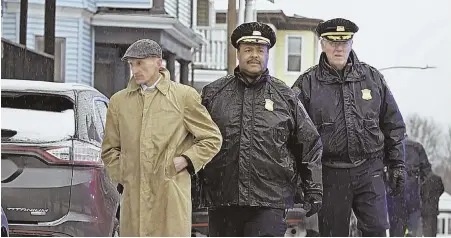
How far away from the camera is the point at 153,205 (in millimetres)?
4441

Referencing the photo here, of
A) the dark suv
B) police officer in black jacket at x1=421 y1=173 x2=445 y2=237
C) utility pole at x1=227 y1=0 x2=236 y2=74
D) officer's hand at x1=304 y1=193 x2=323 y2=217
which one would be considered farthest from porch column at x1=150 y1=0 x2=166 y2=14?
officer's hand at x1=304 y1=193 x2=323 y2=217

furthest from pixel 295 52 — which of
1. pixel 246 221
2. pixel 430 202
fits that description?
pixel 246 221

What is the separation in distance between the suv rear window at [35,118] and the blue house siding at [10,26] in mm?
599

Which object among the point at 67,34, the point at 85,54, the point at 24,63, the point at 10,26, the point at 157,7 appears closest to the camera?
the point at 24,63

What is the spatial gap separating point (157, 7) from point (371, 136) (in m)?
2.21

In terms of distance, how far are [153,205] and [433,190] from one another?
2.50m

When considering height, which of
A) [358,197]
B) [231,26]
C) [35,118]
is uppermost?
[231,26]

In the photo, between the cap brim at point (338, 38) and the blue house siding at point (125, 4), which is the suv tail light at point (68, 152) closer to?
the cap brim at point (338, 38)

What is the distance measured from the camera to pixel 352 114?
5.01 meters

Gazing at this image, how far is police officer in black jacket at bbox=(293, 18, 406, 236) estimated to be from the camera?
502 cm

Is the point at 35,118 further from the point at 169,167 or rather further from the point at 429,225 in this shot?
the point at 429,225

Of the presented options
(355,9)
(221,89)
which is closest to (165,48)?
(355,9)

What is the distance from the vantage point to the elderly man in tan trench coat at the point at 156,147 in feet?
14.5

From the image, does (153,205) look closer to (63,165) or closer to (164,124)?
(164,124)
